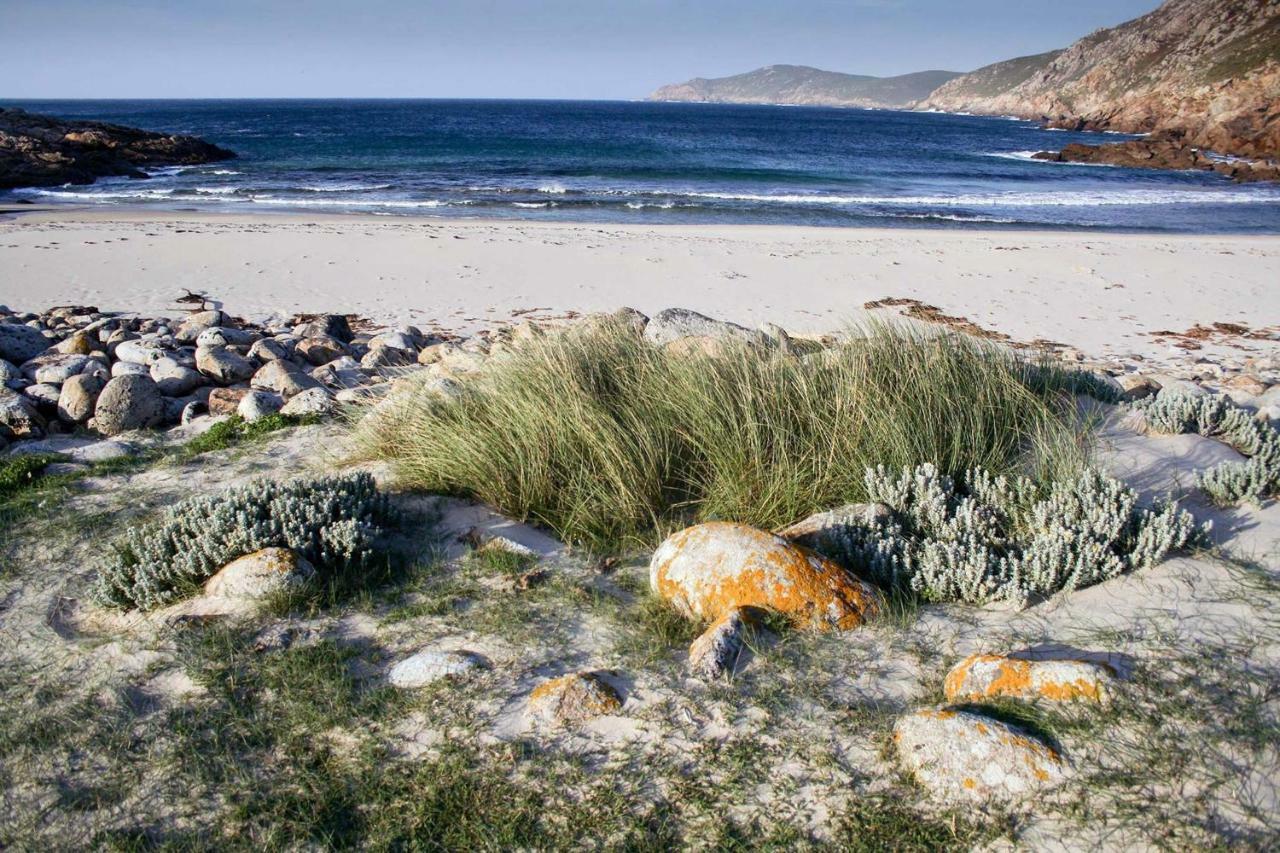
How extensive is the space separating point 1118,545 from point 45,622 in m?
4.91

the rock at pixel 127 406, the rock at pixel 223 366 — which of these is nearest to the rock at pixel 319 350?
the rock at pixel 223 366

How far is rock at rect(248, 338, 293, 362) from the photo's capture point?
8.30 metres

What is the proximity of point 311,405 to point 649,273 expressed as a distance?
8308 millimetres

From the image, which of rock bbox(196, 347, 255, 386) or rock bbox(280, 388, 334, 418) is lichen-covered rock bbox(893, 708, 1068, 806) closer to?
rock bbox(280, 388, 334, 418)

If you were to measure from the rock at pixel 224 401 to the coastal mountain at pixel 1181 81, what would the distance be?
170ft


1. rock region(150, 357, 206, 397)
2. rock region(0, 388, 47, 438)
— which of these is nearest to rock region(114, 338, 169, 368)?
rock region(150, 357, 206, 397)

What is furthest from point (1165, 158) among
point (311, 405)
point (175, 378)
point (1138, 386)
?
point (175, 378)

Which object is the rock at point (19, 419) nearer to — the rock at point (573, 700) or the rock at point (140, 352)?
the rock at point (140, 352)

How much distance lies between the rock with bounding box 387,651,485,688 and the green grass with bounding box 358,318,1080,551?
3.61 ft

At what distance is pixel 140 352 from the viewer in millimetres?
8258

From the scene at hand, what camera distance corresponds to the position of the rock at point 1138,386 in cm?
664

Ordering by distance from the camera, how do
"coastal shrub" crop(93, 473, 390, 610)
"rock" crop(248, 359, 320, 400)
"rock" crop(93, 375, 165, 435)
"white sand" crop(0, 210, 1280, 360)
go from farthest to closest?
"white sand" crop(0, 210, 1280, 360), "rock" crop(248, 359, 320, 400), "rock" crop(93, 375, 165, 435), "coastal shrub" crop(93, 473, 390, 610)

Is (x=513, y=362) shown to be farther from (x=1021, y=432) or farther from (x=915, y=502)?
(x=1021, y=432)

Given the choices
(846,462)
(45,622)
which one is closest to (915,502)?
(846,462)
